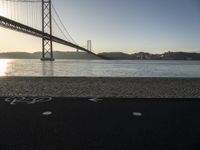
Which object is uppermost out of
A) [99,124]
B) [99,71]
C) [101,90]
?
[99,124]

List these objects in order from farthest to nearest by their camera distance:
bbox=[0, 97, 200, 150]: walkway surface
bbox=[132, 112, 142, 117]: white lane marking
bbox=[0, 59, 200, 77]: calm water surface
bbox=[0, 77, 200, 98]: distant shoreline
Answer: bbox=[0, 59, 200, 77]: calm water surface → bbox=[0, 77, 200, 98]: distant shoreline → bbox=[132, 112, 142, 117]: white lane marking → bbox=[0, 97, 200, 150]: walkway surface

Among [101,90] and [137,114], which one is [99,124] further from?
[101,90]

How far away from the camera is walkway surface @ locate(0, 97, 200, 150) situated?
245cm

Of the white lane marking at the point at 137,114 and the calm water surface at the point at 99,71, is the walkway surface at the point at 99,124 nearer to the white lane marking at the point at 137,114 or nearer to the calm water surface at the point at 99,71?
the white lane marking at the point at 137,114

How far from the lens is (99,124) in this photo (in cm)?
310

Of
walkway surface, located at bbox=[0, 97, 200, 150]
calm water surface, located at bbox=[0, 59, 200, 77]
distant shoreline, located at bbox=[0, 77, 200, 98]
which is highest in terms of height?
walkway surface, located at bbox=[0, 97, 200, 150]

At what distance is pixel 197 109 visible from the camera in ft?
12.9

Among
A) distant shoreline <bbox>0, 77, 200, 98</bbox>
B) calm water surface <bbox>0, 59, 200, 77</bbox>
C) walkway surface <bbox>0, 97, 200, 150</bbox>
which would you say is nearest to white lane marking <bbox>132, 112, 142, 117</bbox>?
walkway surface <bbox>0, 97, 200, 150</bbox>

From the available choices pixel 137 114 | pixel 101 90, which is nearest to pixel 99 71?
pixel 101 90

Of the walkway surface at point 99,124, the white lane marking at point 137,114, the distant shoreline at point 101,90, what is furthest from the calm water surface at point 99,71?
the white lane marking at point 137,114

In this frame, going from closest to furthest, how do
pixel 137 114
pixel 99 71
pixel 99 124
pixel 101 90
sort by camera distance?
pixel 99 124, pixel 137 114, pixel 101 90, pixel 99 71

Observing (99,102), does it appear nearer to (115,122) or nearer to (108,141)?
(115,122)

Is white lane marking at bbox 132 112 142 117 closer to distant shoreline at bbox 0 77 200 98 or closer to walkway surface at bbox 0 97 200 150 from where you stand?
walkway surface at bbox 0 97 200 150

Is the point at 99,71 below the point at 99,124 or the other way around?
below
